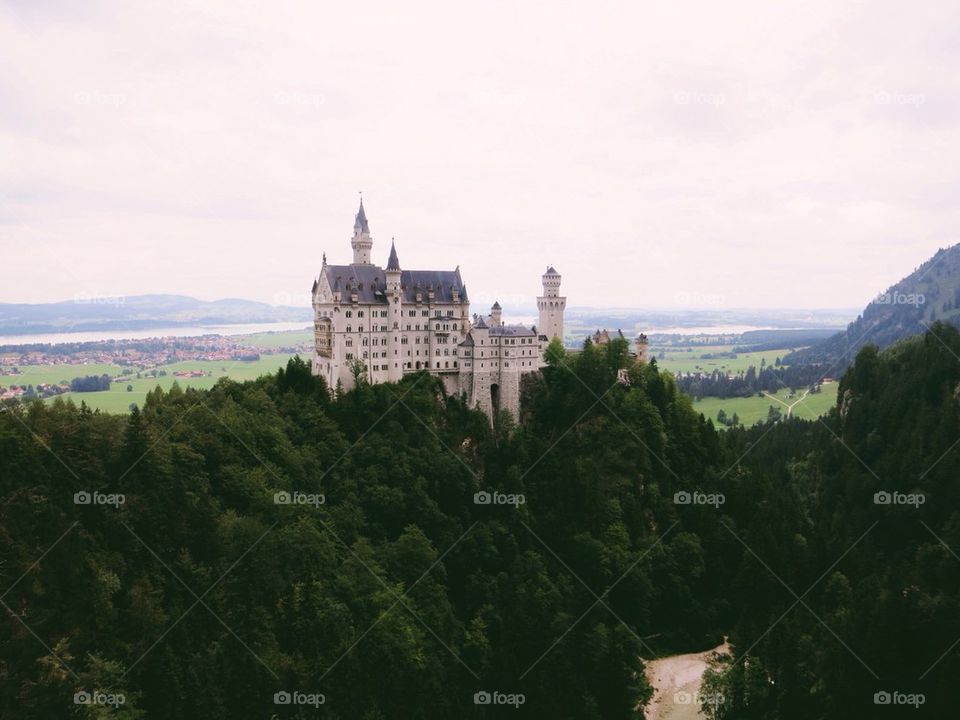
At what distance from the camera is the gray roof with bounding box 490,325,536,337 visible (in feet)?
250

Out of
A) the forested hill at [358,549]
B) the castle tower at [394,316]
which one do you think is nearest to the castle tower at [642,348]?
the forested hill at [358,549]

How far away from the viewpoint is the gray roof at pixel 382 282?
72.6m

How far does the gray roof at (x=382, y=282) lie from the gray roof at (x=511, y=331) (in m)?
4.94

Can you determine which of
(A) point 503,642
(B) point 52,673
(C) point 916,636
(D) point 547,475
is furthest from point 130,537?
(C) point 916,636

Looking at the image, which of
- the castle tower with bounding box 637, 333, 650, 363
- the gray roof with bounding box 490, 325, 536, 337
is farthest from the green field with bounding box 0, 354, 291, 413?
the castle tower with bounding box 637, 333, 650, 363

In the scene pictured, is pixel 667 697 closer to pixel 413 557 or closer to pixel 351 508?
pixel 413 557

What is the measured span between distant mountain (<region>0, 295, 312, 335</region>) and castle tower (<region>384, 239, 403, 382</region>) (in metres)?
30.0

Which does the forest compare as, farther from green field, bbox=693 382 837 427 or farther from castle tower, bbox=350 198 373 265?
green field, bbox=693 382 837 427

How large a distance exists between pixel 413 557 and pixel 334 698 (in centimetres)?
1368

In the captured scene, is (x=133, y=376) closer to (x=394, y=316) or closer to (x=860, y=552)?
(x=394, y=316)

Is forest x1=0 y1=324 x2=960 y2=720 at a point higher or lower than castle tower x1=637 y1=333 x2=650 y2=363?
lower

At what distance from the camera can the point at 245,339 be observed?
5012 inches

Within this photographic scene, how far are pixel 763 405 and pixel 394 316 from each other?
307 feet

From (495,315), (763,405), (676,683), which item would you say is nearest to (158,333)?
(495,315)
